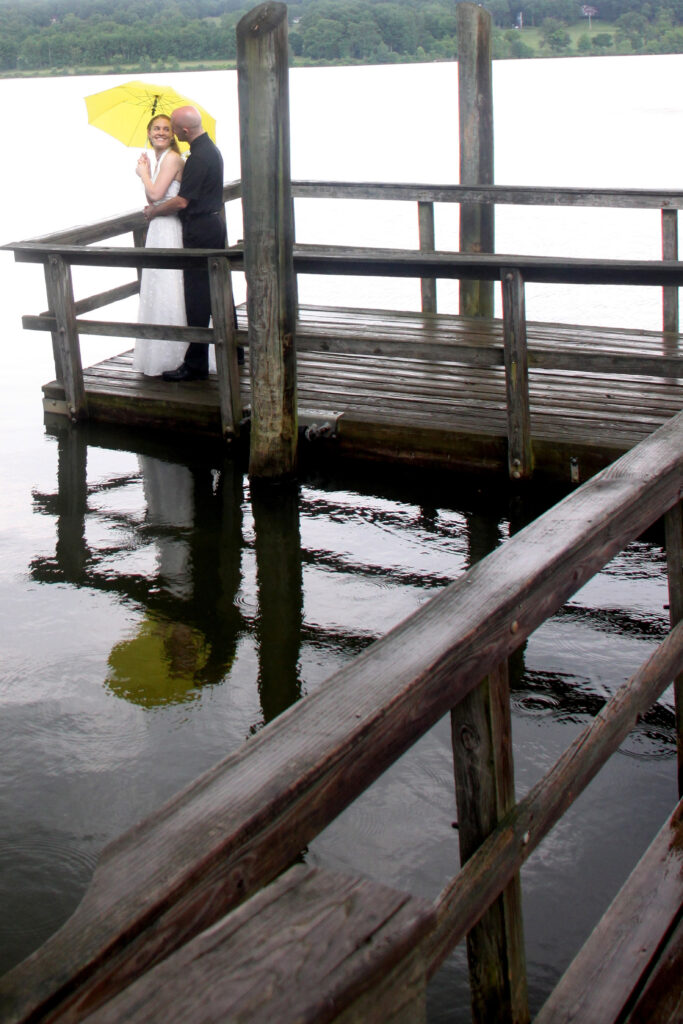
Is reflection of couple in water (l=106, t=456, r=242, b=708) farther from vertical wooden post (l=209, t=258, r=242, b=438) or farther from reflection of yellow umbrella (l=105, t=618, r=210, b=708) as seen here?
vertical wooden post (l=209, t=258, r=242, b=438)

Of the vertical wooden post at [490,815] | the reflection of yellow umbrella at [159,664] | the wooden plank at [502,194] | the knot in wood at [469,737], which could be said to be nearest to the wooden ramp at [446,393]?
the wooden plank at [502,194]

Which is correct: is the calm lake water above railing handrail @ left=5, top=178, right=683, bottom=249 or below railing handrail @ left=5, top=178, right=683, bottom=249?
below

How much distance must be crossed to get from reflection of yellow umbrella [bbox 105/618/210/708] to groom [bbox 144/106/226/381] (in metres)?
2.54

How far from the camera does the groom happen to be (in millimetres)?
7172

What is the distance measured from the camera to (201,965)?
89cm

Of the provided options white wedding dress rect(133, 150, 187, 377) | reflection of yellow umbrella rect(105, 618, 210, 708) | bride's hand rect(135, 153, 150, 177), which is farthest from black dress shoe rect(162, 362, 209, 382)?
reflection of yellow umbrella rect(105, 618, 210, 708)

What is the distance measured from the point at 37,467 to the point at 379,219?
30168 mm

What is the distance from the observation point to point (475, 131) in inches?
332

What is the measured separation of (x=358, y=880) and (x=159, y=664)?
3.85 m

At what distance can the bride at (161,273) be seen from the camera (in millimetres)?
7371

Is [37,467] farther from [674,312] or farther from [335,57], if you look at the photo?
[335,57]

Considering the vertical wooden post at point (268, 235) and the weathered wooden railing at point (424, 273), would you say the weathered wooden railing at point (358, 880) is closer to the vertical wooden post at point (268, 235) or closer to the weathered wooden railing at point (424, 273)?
the weathered wooden railing at point (424, 273)

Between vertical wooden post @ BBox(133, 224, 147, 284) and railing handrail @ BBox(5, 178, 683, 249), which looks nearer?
railing handrail @ BBox(5, 178, 683, 249)

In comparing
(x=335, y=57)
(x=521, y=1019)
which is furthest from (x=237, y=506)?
(x=335, y=57)
